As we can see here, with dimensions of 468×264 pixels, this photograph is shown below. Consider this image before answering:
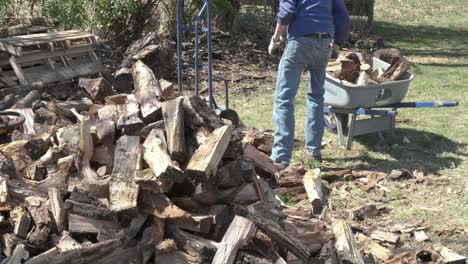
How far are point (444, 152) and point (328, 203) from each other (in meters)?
2.15

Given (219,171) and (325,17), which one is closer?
(219,171)

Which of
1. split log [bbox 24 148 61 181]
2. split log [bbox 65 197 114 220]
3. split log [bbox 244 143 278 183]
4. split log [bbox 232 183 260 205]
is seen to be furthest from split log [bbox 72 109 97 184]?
split log [bbox 244 143 278 183]

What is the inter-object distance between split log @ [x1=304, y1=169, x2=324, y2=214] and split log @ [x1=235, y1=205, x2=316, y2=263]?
1172mm

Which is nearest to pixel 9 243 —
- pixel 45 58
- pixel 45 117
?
pixel 45 117

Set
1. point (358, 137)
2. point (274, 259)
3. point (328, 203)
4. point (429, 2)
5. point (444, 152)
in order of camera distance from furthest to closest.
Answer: point (429, 2)
point (358, 137)
point (444, 152)
point (328, 203)
point (274, 259)

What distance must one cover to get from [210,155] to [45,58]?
5239mm

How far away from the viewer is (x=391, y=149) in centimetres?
737

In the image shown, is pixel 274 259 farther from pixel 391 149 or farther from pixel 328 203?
pixel 391 149

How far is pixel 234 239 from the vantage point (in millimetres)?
3977

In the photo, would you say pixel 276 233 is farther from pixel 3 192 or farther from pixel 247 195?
pixel 3 192

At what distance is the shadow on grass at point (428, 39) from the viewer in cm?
1460

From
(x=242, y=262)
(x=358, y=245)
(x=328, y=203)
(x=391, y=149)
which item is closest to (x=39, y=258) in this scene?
(x=242, y=262)

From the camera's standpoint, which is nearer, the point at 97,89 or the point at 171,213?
the point at 171,213

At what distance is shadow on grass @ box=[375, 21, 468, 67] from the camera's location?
47.9ft
